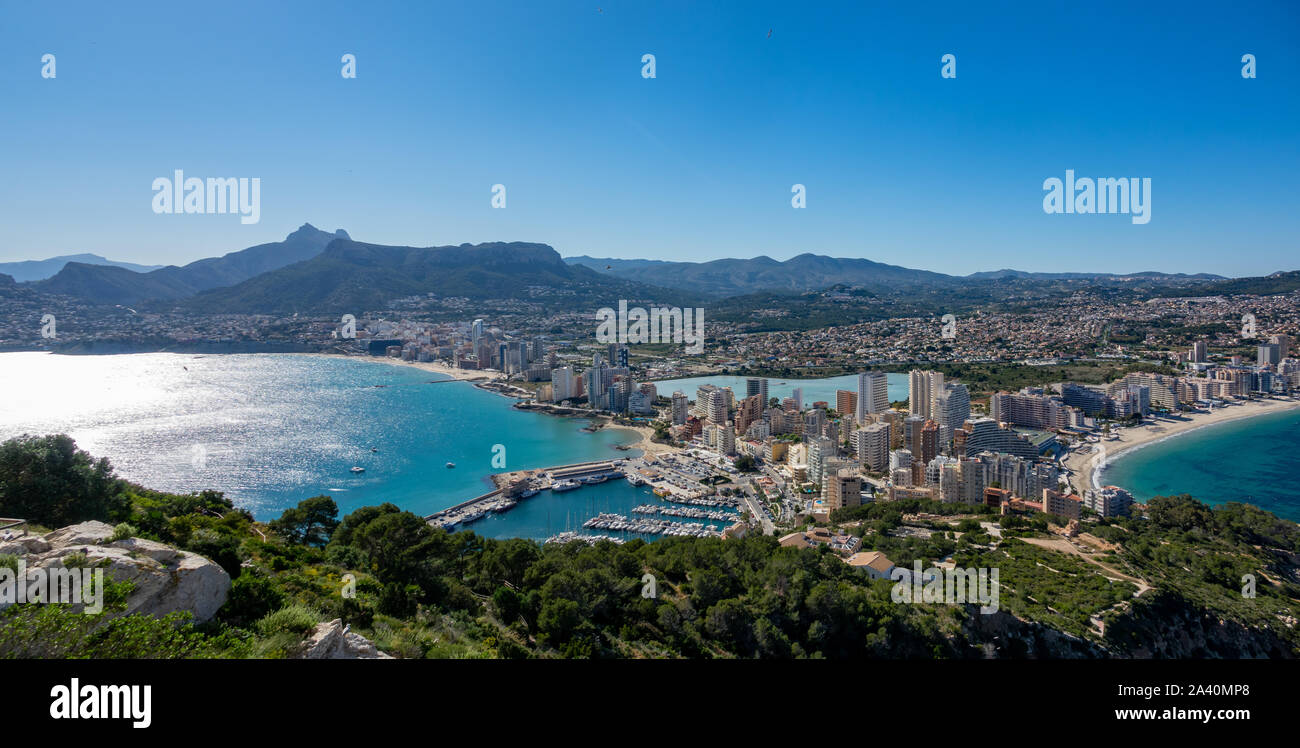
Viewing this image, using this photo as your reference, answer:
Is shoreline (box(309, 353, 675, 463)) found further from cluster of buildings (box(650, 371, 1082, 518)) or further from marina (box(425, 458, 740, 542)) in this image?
marina (box(425, 458, 740, 542))

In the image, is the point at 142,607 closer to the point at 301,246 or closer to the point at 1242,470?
the point at 1242,470

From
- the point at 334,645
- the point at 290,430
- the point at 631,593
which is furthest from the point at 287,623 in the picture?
the point at 290,430

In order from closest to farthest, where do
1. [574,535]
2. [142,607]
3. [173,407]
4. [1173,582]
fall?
[142,607]
[1173,582]
[574,535]
[173,407]

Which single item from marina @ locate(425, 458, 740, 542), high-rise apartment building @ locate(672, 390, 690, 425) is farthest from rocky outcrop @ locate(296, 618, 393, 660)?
high-rise apartment building @ locate(672, 390, 690, 425)

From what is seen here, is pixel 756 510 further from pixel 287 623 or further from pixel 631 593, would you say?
pixel 287 623

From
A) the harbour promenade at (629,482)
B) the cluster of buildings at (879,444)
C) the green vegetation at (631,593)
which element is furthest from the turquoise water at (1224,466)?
the harbour promenade at (629,482)
